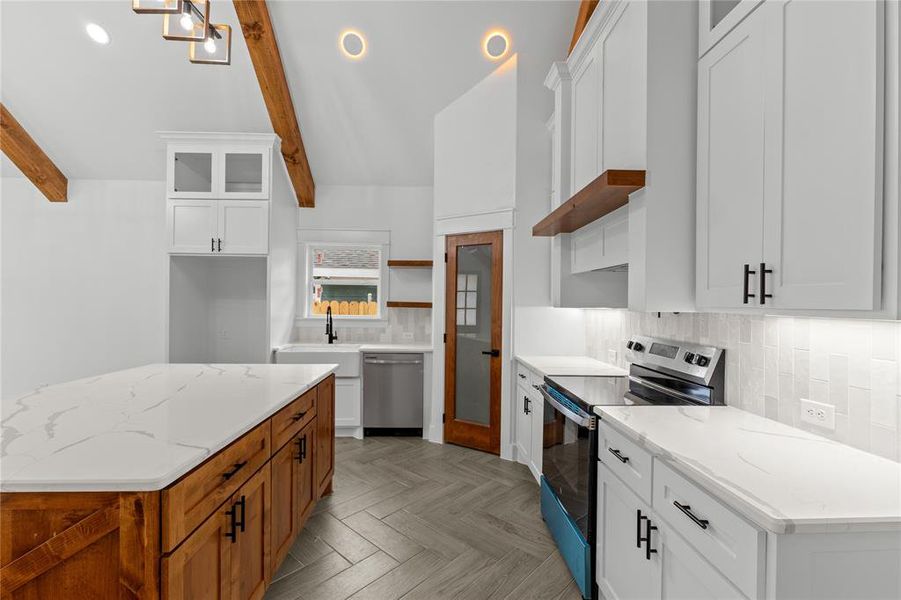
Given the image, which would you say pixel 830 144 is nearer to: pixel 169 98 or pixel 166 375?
pixel 166 375

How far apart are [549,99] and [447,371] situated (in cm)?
260

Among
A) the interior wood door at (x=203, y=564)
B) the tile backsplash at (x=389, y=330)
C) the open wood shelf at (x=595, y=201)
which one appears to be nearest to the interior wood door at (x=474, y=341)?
the tile backsplash at (x=389, y=330)

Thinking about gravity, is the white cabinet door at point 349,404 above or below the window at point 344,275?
below

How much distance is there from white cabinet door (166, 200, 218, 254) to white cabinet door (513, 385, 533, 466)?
3.19 metres

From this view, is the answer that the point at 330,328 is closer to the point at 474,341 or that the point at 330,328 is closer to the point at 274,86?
the point at 474,341

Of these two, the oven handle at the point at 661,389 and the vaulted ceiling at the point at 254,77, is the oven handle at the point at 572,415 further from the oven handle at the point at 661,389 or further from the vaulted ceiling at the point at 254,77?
the vaulted ceiling at the point at 254,77

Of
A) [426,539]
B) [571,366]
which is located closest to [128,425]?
[426,539]

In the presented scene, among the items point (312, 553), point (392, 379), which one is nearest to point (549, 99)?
point (392, 379)

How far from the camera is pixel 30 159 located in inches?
167

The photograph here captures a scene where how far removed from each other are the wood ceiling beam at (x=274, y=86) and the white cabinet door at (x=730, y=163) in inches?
133

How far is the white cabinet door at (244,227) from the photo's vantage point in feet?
13.3

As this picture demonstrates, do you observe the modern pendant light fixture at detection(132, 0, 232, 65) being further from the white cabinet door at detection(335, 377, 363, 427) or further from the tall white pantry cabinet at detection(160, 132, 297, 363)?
the white cabinet door at detection(335, 377, 363, 427)

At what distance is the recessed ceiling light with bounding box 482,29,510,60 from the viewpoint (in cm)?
353

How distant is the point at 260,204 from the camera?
13.3ft
